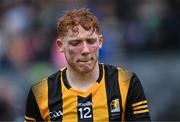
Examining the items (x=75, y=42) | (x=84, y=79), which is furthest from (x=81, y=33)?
(x=84, y=79)

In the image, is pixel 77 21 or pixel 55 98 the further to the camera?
pixel 55 98

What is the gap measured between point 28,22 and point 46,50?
0.99 metres

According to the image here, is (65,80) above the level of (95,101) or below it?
above

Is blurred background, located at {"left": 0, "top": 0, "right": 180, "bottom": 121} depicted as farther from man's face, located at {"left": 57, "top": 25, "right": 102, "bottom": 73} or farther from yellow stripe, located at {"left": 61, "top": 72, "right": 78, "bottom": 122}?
man's face, located at {"left": 57, "top": 25, "right": 102, "bottom": 73}

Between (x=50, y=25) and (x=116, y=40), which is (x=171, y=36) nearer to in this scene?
(x=116, y=40)

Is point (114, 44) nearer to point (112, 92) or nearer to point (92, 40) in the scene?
point (112, 92)

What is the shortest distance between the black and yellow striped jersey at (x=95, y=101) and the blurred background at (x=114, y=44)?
14.0 ft

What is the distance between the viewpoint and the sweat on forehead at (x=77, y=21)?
4992mm

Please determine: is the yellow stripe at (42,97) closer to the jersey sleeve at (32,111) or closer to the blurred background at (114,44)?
the jersey sleeve at (32,111)

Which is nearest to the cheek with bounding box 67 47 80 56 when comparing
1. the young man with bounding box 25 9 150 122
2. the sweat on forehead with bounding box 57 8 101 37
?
the young man with bounding box 25 9 150 122

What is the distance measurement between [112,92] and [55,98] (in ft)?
1.32

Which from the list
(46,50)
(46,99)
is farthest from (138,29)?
(46,99)

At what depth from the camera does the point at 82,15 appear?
5035mm

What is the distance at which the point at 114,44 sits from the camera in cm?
1101
